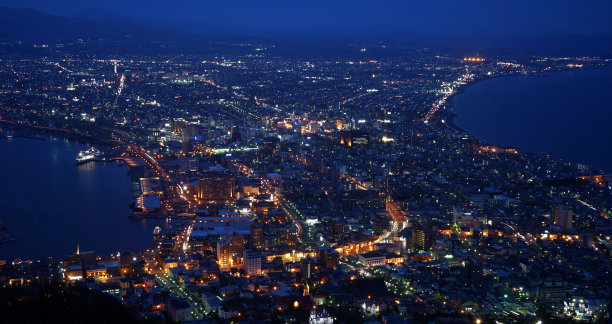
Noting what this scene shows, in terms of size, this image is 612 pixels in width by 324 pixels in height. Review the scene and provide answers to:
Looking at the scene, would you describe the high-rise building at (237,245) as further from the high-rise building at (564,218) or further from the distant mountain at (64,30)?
the distant mountain at (64,30)

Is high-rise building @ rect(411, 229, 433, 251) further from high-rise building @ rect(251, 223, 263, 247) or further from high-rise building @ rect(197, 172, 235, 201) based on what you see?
high-rise building @ rect(197, 172, 235, 201)

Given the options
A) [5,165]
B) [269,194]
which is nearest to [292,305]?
[269,194]

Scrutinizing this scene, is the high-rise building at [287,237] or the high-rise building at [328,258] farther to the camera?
the high-rise building at [287,237]

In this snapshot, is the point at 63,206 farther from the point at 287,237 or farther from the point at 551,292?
the point at 551,292

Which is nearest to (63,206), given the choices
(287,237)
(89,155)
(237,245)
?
(237,245)

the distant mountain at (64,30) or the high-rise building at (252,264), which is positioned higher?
the distant mountain at (64,30)

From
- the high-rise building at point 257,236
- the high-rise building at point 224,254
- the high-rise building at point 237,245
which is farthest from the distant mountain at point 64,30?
the high-rise building at point 224,254
